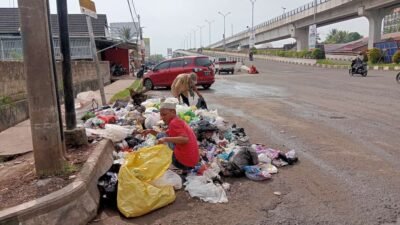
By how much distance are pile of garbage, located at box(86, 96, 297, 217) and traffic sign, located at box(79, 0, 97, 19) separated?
2863 millimetres

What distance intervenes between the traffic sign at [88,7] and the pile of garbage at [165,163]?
286cm

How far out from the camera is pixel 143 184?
449cm

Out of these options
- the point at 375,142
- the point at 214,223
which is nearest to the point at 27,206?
the point at 214,223

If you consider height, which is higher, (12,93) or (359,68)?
(12,93)

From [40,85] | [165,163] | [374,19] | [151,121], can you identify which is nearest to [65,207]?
[165,163]

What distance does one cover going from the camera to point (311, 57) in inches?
2119

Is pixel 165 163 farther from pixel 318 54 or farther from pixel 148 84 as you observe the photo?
pixel 318 54

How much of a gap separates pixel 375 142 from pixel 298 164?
1.98m

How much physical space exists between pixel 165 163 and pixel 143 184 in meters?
0.42

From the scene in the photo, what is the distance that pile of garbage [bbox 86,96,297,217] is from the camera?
445cm

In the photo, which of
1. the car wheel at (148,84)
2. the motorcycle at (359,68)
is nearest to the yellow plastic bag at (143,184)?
the car wheel at (148,84)

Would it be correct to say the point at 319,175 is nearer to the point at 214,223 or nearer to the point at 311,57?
the point at 214,223

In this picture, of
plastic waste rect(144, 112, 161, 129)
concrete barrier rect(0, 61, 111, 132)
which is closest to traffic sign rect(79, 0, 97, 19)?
concrete barrier rect(0, 61, 111, 132)

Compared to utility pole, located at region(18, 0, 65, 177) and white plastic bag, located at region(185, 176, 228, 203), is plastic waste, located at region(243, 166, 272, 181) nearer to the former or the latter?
white plastic bag, located at region(185, 176, 228, 203)
